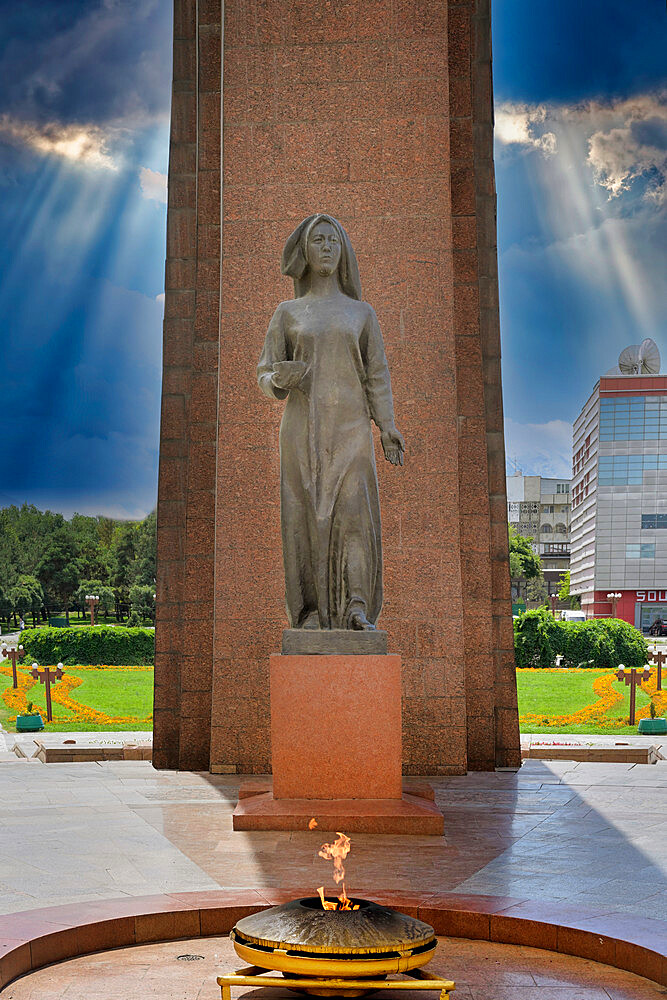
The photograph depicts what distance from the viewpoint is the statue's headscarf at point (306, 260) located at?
695 cm

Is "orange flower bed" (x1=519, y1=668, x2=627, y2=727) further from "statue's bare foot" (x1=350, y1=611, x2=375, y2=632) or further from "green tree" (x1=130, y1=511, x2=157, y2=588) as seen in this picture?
"green tree" (x1=130, y1=511, x2=157, y2=588)

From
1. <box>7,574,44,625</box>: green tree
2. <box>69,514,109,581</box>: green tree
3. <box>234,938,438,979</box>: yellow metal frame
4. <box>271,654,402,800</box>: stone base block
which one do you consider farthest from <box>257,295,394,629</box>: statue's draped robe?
<box>69,514,109,581</box>: green tree

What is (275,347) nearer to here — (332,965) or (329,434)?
(329,434)

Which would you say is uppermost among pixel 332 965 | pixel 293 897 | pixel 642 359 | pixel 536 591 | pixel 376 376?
pixel 642 359

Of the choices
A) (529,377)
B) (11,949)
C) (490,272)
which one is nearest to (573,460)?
(529,377)

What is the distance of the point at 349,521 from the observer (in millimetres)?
6789

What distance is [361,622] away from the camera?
22.0 feet

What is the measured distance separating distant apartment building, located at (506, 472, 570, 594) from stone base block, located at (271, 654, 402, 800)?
10914 centimetres

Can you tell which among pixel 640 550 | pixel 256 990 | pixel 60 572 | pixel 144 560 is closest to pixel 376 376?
pixel 256 990

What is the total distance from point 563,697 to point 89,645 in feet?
36.6

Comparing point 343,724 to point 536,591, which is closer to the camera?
point 343,724

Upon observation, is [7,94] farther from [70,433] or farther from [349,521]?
[349,521]

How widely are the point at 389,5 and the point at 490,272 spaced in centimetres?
249

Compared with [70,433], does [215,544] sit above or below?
below
